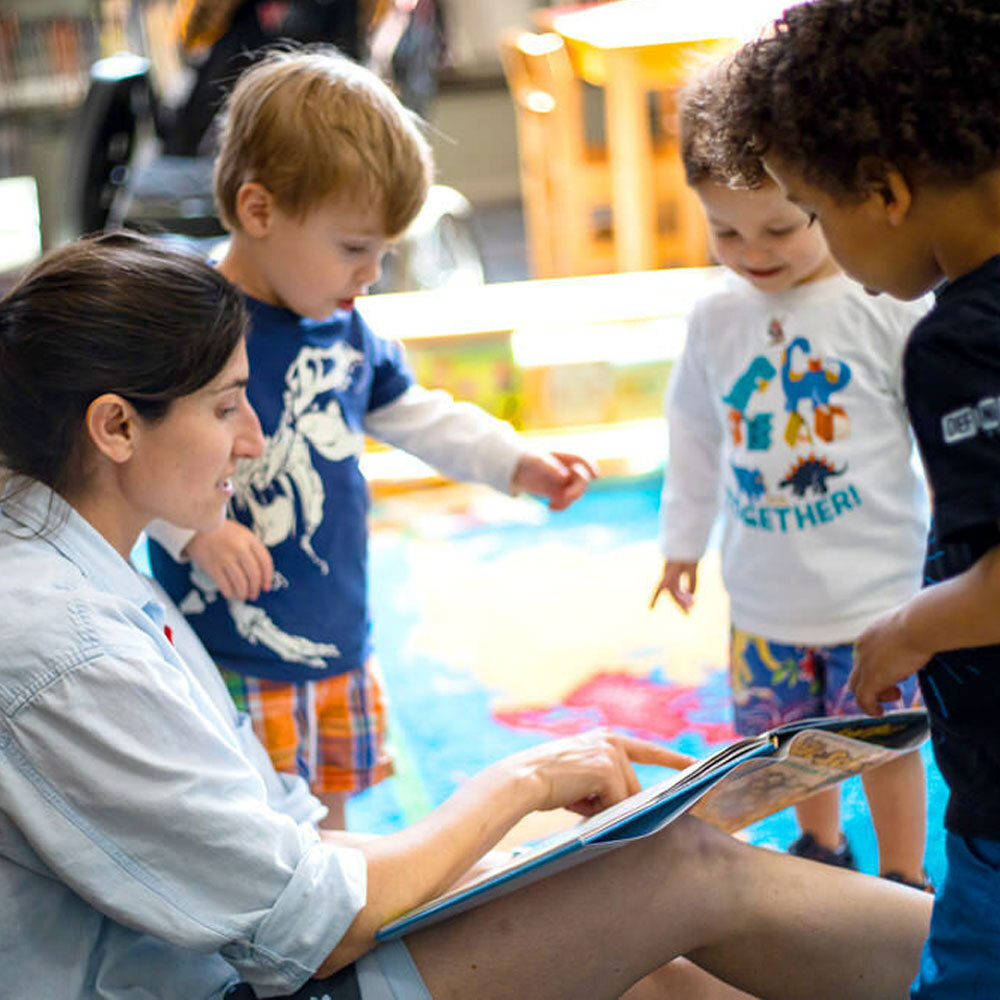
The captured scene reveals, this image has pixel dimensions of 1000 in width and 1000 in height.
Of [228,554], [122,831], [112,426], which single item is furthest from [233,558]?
[122,831]

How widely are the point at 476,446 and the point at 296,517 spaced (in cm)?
24

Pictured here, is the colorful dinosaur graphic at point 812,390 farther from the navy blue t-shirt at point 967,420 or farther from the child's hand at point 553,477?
the navy blue t-shirt at point 967,420

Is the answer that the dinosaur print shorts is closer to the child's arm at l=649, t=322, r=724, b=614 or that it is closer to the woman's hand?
the child's arm at l=649, t=322, r=724, b=614

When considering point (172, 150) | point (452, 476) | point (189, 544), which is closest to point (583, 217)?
point (172, 150)

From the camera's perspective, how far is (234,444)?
1.07m

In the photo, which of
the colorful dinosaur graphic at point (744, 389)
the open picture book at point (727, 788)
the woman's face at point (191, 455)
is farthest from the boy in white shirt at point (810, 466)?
the woman's face at point (191, 455)

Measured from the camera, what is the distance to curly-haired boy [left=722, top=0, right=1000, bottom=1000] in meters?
0.73

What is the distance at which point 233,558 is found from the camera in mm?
1243

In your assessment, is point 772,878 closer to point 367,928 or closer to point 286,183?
point 367,928

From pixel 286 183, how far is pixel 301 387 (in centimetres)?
19

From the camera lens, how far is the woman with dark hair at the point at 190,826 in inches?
32.9

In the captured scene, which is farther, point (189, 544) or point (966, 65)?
point (189, 544)

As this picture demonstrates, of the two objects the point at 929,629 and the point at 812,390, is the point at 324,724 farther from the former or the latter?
the point at 929,629

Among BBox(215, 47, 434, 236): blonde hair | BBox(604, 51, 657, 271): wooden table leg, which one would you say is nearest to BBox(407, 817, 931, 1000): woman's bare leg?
BBox(215, 47, 434, 236): blonde hair
